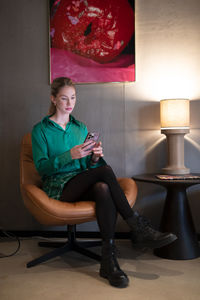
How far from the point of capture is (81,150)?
202cm

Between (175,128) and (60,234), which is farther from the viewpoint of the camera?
(60,234)

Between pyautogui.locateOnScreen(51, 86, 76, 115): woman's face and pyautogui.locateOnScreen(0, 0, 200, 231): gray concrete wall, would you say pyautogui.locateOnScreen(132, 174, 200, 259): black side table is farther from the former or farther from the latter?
pyautogui.locateOnScreen(51, 86, 76, 115): woman's face

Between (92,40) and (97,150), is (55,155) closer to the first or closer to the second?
(97,150)

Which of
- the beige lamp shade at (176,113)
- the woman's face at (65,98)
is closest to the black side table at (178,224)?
the beige lamp shade at (176,113)

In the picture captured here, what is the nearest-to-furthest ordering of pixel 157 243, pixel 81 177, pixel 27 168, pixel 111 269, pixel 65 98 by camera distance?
pixel 111 269
pixel 157 243
pixel 81 177
pixel 65 98
pixel 27 168

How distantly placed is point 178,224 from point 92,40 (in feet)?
5.58

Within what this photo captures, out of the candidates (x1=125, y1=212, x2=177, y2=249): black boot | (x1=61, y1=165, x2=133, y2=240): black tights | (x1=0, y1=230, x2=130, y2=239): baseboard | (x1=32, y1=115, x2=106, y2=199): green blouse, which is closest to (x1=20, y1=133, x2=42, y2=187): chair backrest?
(x1=32, y1=115, x2=106, y2=199): green blouse

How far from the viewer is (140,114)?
283 cm

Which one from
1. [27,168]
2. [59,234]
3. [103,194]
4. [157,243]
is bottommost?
[59,234]

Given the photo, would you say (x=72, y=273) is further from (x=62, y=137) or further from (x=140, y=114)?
(x=140, y=114)

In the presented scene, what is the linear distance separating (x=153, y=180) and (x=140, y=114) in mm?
770

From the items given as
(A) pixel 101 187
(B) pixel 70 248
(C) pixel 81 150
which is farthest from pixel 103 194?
(B) pixel 70 248

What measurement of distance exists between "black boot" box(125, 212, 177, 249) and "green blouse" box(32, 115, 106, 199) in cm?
51

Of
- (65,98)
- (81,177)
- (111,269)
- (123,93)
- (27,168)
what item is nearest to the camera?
(111,269)
